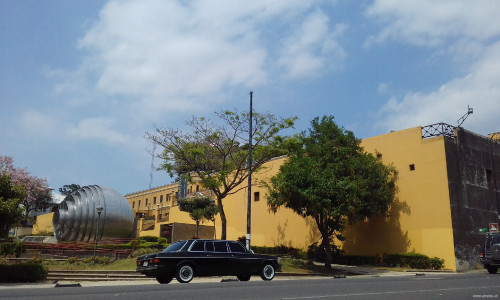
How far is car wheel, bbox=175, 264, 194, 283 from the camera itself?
14.6 meters

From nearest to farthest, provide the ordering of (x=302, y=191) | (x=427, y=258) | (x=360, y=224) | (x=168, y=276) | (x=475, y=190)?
(x=168, y=276) → (x=302, y=191) → (x=427, y=258) → (x=475, y=190) → (x=360, y=224)

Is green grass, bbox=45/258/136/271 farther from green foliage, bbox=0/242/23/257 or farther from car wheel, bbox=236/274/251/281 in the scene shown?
car wheel, bbox=236/274/251/281

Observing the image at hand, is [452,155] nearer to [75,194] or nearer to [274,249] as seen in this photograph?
[274,249]

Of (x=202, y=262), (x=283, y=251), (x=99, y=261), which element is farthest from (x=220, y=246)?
(x=283, y=251)

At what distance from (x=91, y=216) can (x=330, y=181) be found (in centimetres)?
1986

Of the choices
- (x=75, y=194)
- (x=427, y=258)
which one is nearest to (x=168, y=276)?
(x=427, y=258)

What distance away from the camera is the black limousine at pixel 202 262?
14.5m

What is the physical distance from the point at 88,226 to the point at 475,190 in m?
27.9

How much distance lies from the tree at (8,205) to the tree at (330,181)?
12.9m

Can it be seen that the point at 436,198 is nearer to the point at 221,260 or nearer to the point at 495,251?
the point at 495,251

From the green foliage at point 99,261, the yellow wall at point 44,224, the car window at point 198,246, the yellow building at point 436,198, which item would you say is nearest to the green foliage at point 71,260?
the green foliage at point 99,261

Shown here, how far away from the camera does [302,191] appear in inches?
956

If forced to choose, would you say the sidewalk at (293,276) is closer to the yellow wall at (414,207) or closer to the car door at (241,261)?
the car door at (241,261)

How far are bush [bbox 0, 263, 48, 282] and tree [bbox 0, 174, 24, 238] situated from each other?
5.04 ft
